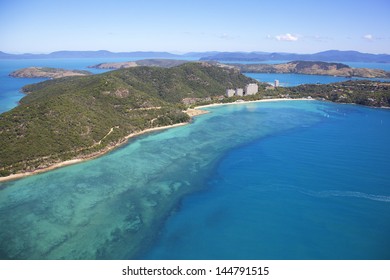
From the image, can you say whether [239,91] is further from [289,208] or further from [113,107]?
[289,208]

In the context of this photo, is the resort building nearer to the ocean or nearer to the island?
the island

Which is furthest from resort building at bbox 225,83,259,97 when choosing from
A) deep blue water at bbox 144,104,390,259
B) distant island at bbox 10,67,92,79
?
distant island at bbox 10,67,92,79

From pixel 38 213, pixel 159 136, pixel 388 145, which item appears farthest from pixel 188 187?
pixel 388 145

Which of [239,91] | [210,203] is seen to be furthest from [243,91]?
[210,203]

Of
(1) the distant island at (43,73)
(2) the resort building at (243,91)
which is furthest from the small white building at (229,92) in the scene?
(1) the distant island at (43,73)

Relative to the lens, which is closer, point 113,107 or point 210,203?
point 210,203

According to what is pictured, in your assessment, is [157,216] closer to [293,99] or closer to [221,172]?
[221,172]

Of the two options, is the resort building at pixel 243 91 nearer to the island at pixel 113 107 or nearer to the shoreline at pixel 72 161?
the island at pixel 113 107
